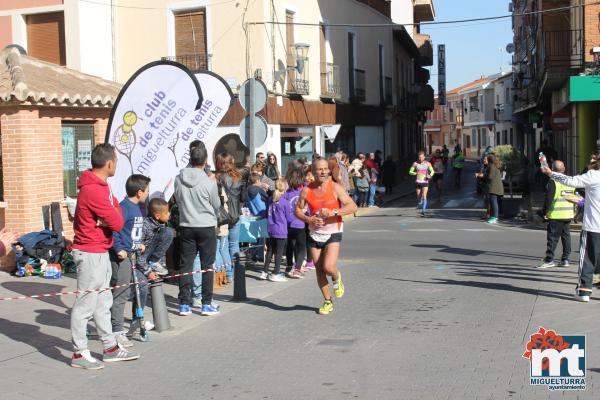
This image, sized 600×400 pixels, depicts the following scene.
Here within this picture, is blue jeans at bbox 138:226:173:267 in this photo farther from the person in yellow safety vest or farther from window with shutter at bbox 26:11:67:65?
window with shutter at bbox 26:11:67:65

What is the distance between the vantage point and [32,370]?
7117 millimetres

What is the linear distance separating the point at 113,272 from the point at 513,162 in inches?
771

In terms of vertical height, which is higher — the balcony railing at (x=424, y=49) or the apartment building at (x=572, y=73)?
the balcony railing at (x=424, y=49)

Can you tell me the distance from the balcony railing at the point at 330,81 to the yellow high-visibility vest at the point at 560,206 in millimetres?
17386

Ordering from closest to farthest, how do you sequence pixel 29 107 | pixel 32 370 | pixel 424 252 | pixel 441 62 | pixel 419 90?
pixel 32 370 < pixel 29 107 < pixel 424 252 < pixel 419 90 < pixel 441 62

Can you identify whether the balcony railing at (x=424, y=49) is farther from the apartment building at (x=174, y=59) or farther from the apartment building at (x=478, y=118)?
the apartment building at (x=174, y=59)

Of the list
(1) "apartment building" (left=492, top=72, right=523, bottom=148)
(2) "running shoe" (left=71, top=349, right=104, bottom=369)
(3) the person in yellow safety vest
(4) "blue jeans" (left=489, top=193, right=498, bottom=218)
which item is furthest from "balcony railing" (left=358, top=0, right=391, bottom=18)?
(1) "apartment building" (left=492, top=72, right=523, bottom=148)

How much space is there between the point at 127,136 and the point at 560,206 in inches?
261

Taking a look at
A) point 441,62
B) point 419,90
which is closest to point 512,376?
point 419,90

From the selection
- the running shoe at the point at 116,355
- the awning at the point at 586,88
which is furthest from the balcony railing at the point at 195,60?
the running shoe at the point at 116,355

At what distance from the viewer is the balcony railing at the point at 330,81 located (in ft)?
96.7

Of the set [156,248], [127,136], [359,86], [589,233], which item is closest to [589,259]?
[589,233]

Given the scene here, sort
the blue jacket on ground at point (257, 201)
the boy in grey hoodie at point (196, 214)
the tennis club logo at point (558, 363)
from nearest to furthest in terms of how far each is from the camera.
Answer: the tennis club logo at point (558, 363), the boy in grey hoodie at point (196, 214), the blue jacket on ground at point (257, 201)

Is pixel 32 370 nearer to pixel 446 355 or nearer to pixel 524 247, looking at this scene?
pixel 446 355
